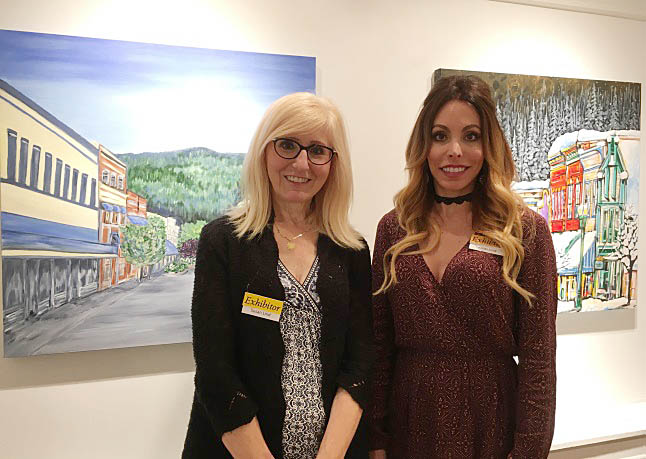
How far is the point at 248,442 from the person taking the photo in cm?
142

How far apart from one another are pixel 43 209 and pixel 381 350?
1.36m

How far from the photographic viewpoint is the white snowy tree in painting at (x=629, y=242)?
300 centimetres

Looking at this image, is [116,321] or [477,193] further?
[116,321]

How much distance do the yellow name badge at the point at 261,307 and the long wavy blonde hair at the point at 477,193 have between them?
1.34 feet

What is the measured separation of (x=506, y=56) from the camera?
9.32 feet

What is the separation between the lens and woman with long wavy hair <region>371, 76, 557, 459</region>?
1.59m

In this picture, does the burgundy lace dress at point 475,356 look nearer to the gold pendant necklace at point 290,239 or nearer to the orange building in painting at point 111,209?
the gold pendant necklace at point 290,239

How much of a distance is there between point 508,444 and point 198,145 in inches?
63.4

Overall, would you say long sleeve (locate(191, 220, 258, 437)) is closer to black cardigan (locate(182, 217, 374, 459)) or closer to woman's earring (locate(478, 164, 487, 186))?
black cardigan (locate(182, 217, 374, 459))

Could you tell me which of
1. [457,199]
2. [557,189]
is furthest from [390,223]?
[557,189]

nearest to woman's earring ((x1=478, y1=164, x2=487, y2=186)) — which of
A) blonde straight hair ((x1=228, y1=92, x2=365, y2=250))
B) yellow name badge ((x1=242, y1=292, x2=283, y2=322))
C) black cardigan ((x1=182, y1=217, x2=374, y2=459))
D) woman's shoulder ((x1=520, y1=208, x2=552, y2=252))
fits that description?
woman's shoulder ((x1=520, y1=208, x2=552, y2=252))

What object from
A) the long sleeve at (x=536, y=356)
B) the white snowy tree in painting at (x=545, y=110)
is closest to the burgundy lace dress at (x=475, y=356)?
the long sleeve at (x=536, y=356)

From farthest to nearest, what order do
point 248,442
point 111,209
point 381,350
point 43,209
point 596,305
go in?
point 596,305
point 111,209
point 43,209
point 381,350
point 248,442

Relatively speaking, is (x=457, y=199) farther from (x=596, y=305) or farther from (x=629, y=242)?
(x=629, y=242)
